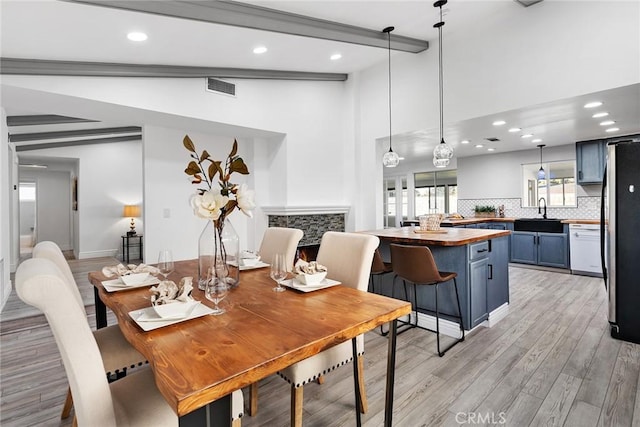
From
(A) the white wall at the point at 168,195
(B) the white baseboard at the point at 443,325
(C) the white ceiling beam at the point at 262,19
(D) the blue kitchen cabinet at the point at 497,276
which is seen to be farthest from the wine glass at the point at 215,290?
(A) the white wall at the point at 168,195

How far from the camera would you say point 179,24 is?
8.89ft

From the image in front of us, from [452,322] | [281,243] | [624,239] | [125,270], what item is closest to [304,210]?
[281,243]

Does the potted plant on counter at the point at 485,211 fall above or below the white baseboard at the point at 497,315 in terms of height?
above

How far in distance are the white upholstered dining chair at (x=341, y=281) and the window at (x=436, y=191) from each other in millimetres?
6246

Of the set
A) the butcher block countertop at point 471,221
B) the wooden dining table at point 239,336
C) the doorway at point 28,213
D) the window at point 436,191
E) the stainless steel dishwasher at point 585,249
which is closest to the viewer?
the wooden dining table at point 239,336

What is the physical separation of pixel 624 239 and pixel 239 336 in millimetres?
3384

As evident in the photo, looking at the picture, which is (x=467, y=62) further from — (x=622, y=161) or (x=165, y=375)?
(x=165, y=375)

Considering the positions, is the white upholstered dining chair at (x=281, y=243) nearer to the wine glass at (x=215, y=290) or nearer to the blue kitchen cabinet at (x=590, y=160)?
the wine glass at (x=215, y=290)

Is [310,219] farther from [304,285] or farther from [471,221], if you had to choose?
[471,221]

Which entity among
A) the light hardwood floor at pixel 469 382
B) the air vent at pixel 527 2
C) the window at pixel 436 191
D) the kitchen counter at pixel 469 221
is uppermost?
the air vent at pixel 527 2

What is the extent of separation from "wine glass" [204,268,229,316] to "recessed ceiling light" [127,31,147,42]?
2399 millimetres

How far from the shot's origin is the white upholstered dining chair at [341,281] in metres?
1.49

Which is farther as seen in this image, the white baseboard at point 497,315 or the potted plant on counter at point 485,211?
the potted plant on counter at point 485,211

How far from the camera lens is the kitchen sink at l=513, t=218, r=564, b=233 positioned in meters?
5.65
